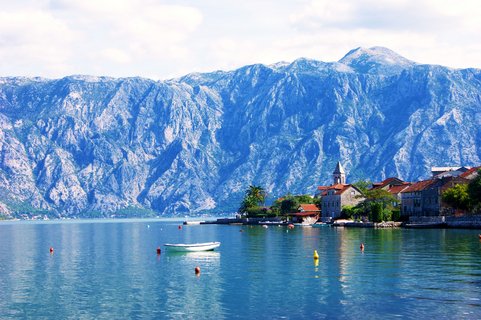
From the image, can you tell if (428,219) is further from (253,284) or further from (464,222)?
(253,284)

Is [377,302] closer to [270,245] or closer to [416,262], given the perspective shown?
[416,262]

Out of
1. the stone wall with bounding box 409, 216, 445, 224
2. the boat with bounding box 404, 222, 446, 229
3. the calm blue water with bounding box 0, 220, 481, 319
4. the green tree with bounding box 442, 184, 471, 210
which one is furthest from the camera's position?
the stone wall with bounding box 409, 216, 445, 224

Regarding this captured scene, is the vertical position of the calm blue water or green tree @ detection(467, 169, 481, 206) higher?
green tree @ detection(467, 169, 481, 206)

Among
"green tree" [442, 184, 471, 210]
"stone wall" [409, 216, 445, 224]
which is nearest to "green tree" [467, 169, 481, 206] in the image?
"green tree" [442, 184, 471, 210]

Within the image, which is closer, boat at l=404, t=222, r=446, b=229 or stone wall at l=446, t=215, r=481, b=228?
stone wall at l=446, t=215, r=481, b=228

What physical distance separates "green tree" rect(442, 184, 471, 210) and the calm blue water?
7042 centimetres

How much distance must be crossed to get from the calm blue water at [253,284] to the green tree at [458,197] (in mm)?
70415

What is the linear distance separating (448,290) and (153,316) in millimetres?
27541

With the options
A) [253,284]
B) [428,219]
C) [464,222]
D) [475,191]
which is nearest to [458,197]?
[475,191]

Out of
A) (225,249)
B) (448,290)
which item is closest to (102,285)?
(448,290)

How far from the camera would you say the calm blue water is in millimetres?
56938

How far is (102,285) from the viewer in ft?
244

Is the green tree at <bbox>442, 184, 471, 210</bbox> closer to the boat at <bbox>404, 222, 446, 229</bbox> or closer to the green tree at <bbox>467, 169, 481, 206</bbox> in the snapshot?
the green tree at <bbox>467, 169, 481, 206</bbox>

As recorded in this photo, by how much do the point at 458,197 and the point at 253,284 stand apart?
122709 mm
